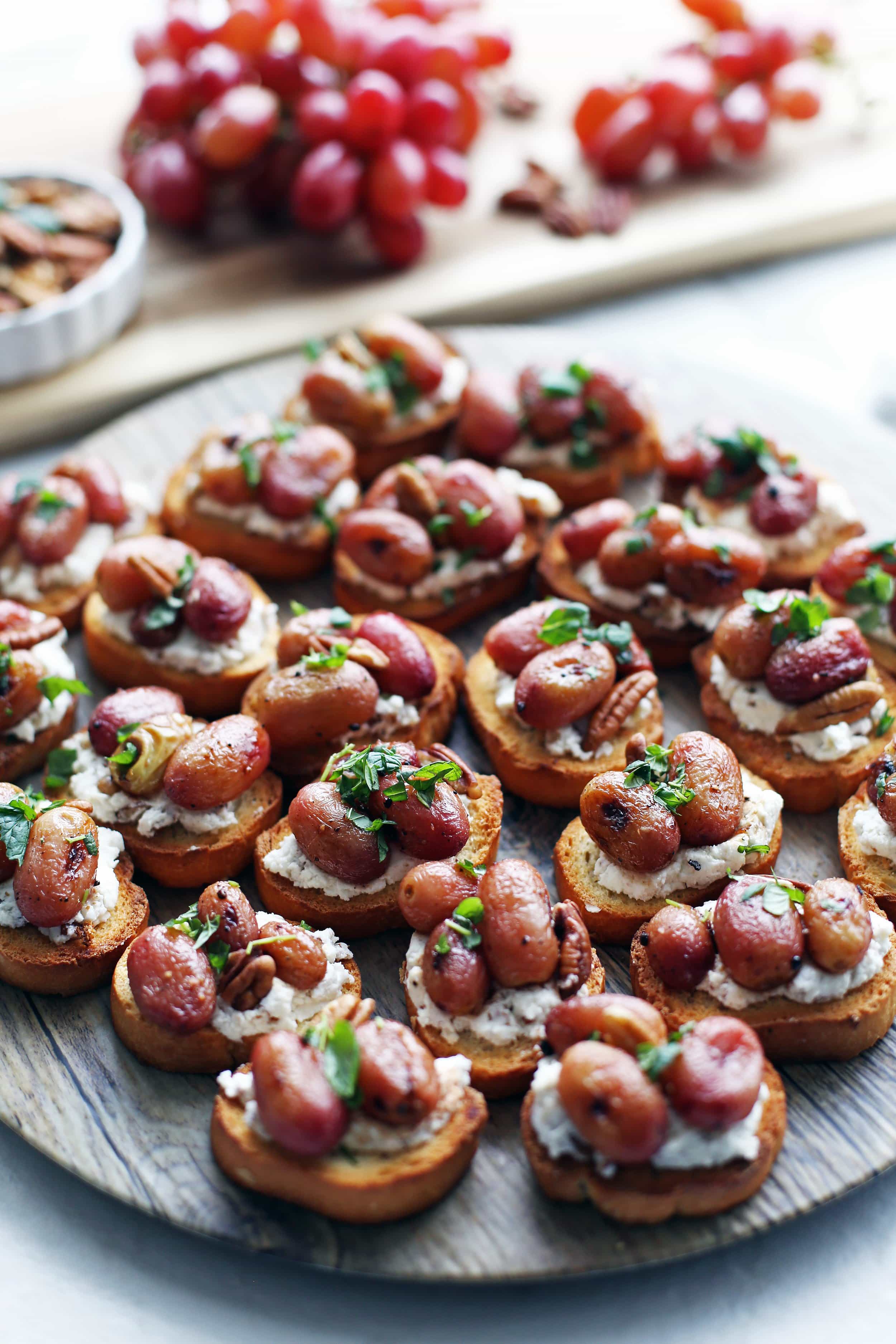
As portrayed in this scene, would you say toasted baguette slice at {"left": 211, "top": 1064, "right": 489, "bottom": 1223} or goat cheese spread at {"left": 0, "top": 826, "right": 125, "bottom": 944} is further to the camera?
goat cheese spread at {"left": 0, "top": 826, "right": 125, "bottom": 944}

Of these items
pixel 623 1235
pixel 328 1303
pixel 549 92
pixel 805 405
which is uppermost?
pixel 549 92

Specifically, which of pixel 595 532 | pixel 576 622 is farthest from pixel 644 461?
pixel 576 622

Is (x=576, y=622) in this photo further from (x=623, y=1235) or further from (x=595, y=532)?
Result: (x=623, y=1235)

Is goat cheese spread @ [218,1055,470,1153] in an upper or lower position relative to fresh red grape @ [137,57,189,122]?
lower

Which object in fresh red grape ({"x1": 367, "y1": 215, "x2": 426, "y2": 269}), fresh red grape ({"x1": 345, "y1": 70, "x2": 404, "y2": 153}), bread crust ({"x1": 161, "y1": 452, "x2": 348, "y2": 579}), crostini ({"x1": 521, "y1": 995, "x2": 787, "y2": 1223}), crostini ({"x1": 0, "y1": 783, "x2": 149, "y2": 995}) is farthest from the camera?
fresh red grape ({"x1": 367, "y1": 215, "x2": 426, "y2": 269})

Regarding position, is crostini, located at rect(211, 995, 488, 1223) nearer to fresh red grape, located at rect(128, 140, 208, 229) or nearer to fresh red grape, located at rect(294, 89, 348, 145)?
fresh red grape, located at rect(294, 89, 348, 145)

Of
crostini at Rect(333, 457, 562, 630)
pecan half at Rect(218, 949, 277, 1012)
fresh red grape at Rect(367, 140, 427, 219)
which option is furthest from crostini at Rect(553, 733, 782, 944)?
fresh red grape at Rect(367, 140, 427, 219)

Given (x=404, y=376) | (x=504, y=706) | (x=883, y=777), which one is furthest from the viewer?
(x=404, y=376)
